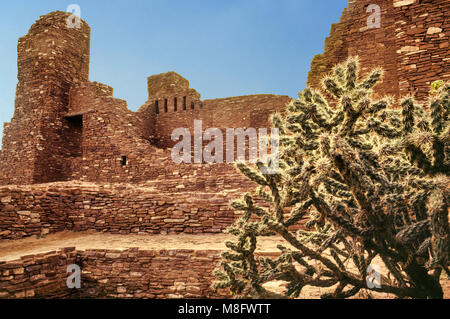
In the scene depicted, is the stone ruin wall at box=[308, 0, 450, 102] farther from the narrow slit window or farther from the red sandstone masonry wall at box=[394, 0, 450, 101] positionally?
the narrow slit window

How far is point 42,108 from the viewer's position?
14.4 m

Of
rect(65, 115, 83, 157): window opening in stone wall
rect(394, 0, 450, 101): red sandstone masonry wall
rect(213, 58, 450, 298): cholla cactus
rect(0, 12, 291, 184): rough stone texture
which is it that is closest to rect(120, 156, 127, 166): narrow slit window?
rect(0, 12, 291, 184): rough stone texture

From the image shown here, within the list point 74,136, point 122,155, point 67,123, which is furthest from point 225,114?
point 67,123

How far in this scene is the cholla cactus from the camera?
84.1 inches

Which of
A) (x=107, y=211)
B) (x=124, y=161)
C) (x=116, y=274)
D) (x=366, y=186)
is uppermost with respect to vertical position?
(x=124, y=161)

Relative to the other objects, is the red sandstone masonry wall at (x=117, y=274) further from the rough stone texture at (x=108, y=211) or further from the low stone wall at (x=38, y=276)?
the rough stone texture at (x=108, y=211)

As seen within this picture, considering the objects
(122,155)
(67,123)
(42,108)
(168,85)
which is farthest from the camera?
(168,85)

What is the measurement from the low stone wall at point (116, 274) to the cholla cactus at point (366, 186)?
3.04 metres

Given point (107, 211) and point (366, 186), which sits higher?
point (366, 186)

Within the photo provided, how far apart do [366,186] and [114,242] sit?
20.8 feet

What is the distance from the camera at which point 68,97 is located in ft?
50.1

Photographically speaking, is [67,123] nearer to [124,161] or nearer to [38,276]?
[124,161]

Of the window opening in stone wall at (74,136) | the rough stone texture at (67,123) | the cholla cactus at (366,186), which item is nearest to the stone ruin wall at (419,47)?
the cholla cactus at (366,186)
